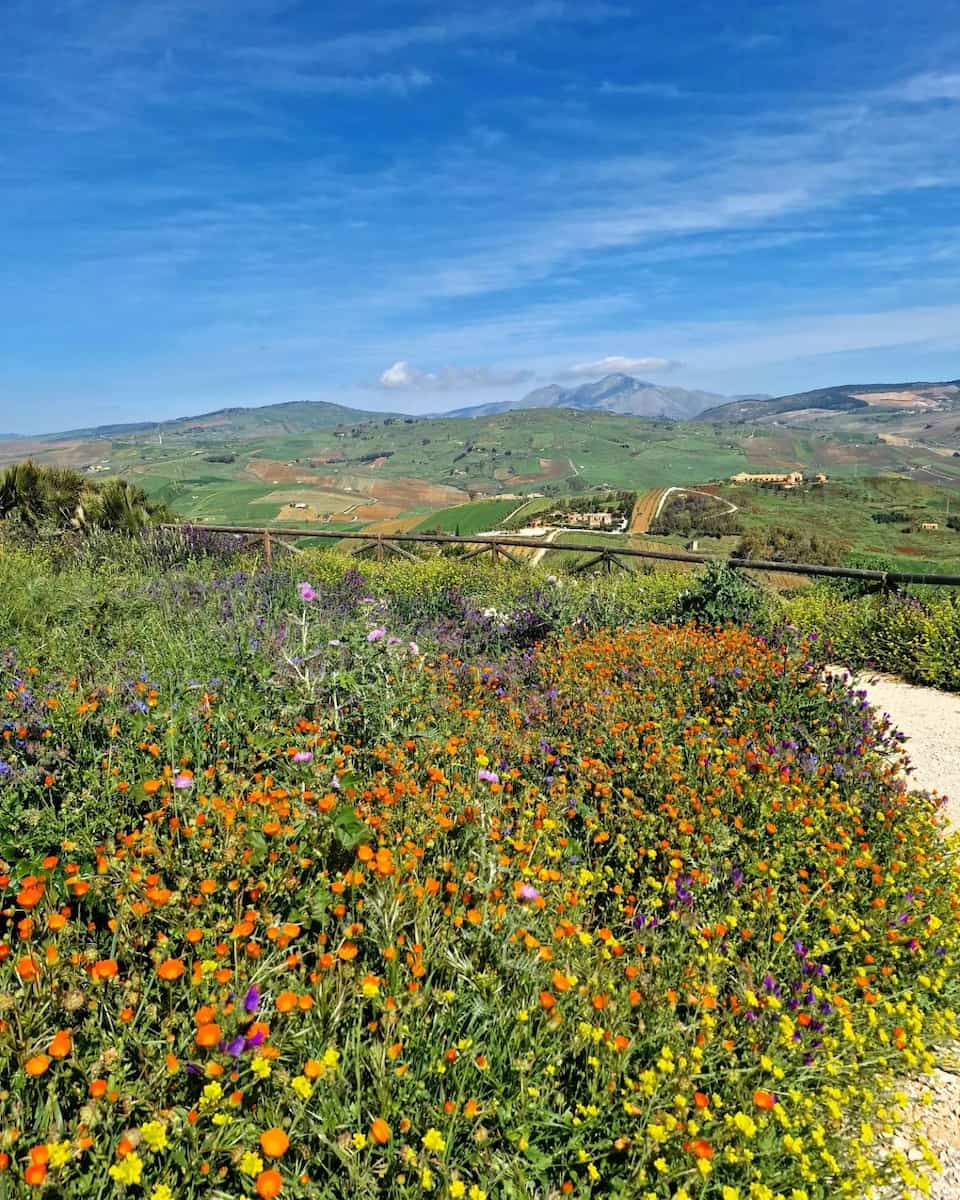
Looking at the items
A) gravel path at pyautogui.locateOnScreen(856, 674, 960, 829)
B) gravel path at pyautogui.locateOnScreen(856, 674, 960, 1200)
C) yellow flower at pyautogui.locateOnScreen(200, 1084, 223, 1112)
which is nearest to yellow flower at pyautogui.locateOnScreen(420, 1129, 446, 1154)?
yellow flower at pyautogui.locateOnScreen(200, 1084, 223, 1112)

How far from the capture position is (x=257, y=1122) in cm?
195

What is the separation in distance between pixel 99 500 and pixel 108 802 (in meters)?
13.2

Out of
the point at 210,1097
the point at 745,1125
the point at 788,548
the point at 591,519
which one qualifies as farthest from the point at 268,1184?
the point at 591,519

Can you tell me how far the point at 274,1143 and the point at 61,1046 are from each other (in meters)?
0.59

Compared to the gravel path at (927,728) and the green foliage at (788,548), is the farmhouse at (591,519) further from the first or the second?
the gravel path at (927,728)

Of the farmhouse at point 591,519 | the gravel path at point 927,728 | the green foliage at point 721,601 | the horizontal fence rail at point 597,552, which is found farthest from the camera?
the farmhouse at point 591,519

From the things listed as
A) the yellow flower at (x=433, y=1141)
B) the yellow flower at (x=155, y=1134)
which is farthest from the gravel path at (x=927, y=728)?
the yellow flower at (x=155, y=1134)

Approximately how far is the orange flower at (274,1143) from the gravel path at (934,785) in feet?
6.19

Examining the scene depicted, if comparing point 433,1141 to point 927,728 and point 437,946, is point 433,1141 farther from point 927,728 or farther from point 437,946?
A: point 927,728

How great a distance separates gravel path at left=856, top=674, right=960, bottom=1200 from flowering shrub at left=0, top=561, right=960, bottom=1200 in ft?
0.48

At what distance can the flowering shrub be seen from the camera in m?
1.94

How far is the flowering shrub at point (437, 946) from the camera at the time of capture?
1.94 meters

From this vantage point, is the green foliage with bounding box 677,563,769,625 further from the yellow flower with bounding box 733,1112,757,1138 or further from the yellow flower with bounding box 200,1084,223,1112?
the yellow flower with bounding box 200,1084,223,1112

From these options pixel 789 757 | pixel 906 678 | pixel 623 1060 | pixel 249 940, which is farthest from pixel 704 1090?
pixel 906 678
